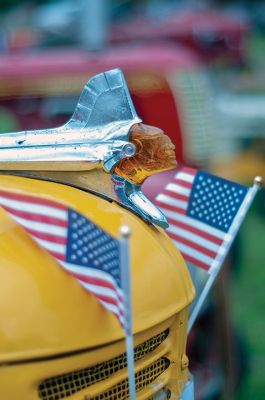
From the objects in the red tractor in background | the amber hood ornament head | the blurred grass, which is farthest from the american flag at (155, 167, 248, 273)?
the red tractor in background

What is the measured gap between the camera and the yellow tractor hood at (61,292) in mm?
2066

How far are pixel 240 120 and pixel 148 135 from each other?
8372 millimetres

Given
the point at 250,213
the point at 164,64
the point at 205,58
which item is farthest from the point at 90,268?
the point at 205,58

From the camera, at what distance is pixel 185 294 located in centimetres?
246

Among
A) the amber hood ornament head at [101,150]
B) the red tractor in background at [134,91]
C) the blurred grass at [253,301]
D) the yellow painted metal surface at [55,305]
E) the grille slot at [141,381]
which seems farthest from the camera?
the red tractor in background at [134,91]

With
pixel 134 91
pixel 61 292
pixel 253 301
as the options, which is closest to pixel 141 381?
pixel 61 292

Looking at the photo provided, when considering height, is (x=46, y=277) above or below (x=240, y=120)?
above

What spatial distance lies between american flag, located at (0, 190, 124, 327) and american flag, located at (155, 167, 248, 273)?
811 millimetres

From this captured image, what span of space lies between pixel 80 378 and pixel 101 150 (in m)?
0.62

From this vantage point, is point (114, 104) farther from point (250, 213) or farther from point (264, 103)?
point (264, 103)

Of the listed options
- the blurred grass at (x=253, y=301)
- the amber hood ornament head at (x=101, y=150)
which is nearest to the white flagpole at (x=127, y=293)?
the amber hood ornament head at (x=101, y=150)

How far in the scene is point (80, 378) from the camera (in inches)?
86.0

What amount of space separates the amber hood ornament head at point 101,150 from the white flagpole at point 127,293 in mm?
414

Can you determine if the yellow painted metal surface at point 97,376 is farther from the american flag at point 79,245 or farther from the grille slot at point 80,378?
the american flag at point 79,245
